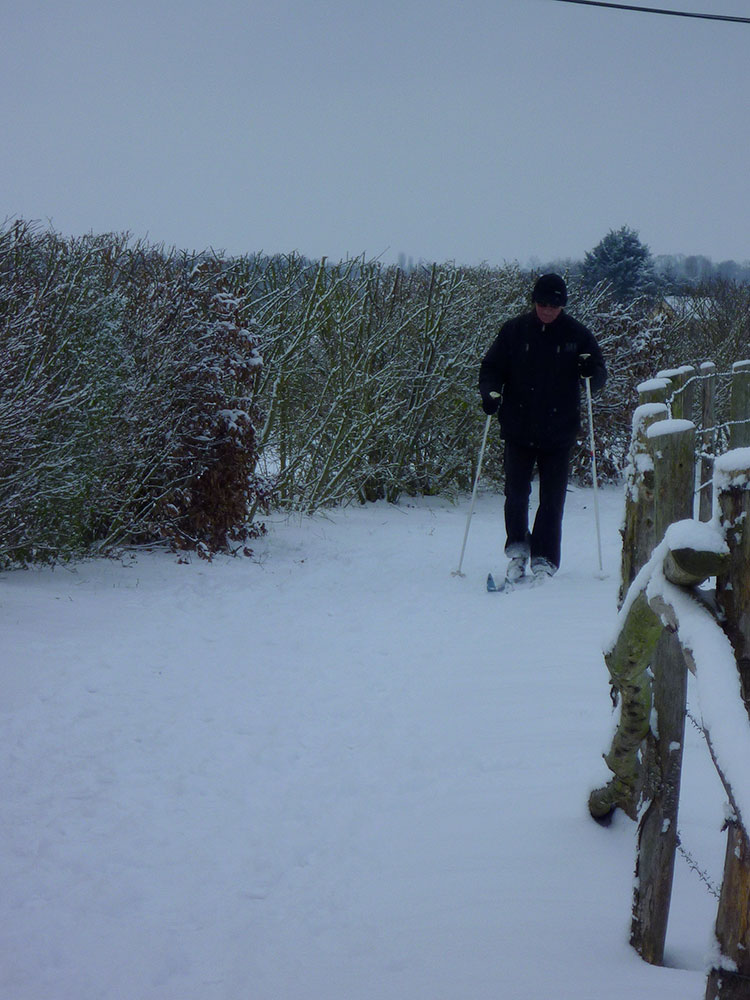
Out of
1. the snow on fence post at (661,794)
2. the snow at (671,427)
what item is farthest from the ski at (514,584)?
the snow at (671,427)

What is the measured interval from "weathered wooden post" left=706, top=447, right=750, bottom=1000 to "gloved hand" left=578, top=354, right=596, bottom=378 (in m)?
5.38

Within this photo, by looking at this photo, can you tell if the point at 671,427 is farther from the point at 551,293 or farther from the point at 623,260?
the point at 623,260

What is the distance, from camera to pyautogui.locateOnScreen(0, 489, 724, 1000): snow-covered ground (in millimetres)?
2477

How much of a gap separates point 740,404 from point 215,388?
3.75 m

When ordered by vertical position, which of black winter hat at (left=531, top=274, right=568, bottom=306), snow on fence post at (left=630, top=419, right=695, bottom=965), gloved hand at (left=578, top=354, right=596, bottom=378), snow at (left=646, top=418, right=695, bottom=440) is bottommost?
snow on fence post at (left=630, top=419, right=695, bottom=965)

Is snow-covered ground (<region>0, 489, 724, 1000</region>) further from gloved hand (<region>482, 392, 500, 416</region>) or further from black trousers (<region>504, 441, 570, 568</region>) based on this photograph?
gloved hand (<region>482, 392, 500, 416</region>)

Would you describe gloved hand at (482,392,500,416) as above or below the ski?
above

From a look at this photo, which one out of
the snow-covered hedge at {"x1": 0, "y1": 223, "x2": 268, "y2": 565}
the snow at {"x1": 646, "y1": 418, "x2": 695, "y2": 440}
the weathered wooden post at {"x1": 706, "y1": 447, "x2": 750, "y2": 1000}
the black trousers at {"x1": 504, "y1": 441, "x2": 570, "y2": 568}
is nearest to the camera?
the weathered wooden post at {"x1": 706, "y1": 447, "x2": 750, "y2": 1000}

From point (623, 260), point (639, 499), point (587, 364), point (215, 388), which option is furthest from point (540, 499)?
point (623, 260)

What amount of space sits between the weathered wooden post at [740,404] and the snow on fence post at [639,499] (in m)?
3.13

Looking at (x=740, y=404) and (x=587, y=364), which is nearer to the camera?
(x=740, y=404)

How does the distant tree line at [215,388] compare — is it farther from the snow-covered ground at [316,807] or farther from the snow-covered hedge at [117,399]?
the snow-covered ground at [316,807]

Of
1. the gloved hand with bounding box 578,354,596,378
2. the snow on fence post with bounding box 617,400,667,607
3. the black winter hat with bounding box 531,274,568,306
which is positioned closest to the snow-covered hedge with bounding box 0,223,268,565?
the black winter hat with bounding box 531,274,568,306

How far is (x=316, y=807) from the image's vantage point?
351 centimetres
